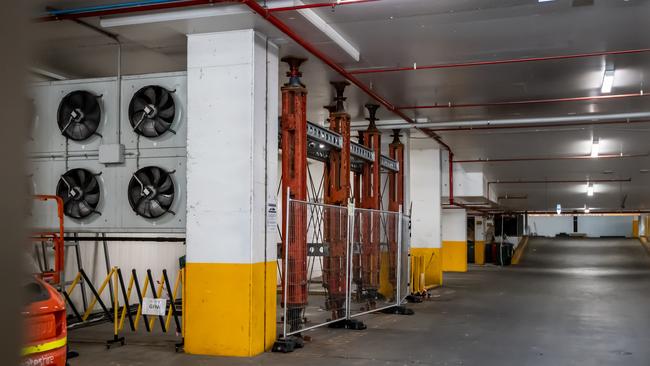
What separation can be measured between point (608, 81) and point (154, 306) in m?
8.47

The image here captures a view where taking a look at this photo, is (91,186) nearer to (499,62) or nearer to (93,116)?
(93,116)

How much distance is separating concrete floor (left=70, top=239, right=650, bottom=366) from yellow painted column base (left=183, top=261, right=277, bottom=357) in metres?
0.25

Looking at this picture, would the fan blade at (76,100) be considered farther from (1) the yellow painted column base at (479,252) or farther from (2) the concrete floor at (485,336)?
(1) the yellow painted column base at (479,252)

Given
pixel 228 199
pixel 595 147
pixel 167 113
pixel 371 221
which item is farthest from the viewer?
pixel 595 147

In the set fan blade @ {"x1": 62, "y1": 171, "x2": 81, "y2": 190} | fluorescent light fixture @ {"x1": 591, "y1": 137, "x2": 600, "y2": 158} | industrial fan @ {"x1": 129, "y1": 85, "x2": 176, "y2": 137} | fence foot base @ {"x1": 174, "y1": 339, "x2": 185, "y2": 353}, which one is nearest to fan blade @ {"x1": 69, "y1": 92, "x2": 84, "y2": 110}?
industrial fan @ {"x1": 129, "y1": 85, "x2": 176, "y2": 137}

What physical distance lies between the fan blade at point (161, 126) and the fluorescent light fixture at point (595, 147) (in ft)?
44.1

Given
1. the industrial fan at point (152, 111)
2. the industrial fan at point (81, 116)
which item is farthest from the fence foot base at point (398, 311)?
the industrial fan at point (81, 116)

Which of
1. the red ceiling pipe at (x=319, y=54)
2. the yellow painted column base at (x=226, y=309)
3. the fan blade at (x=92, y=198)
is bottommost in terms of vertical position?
the yellow painted column base at (x=226, y=309)

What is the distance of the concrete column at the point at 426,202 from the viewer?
19953 millimetres

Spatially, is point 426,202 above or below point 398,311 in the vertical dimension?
above

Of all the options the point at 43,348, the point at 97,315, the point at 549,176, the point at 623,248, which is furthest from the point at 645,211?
the point at 43,348

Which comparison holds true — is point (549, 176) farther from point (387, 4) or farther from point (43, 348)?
point (43, 348)

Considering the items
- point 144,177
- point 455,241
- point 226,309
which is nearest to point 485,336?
point 226,309

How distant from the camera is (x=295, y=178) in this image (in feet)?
31.1
